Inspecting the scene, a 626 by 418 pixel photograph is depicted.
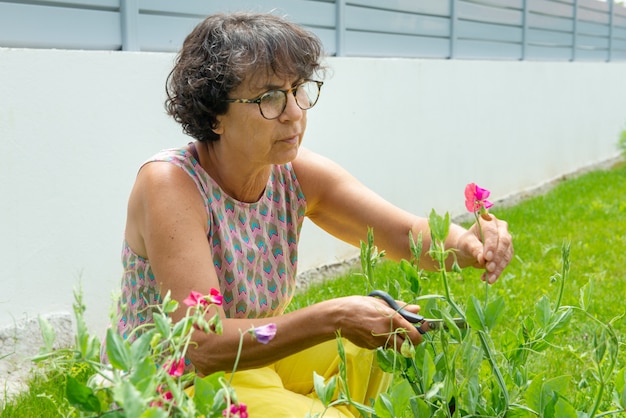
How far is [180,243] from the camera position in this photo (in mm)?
2137

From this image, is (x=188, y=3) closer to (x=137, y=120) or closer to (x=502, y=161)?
(x=137, y=120)

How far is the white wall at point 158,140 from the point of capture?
138 inches

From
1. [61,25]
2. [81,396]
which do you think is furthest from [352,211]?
[61,25]

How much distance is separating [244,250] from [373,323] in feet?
2.21

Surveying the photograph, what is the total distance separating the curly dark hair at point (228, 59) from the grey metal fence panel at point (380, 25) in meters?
0.21

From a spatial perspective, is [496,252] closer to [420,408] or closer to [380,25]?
[420,408]

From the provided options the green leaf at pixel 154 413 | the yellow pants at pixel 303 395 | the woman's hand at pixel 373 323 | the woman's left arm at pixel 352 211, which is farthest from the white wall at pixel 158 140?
the green leaf at pixel 154 413

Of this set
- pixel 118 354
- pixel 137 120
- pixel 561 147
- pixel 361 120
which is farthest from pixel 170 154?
pixel 561 147

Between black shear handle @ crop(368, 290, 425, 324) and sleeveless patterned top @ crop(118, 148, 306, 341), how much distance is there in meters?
0.59

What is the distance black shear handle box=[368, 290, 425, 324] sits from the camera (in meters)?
1.82

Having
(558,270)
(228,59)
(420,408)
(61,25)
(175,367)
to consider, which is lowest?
(558,270)

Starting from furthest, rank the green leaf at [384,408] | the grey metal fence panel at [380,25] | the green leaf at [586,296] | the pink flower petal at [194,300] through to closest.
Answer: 1. the grey metal fence panel at [380,25]
2. the green leaf at [586,296]
3. the green leaf at [384,408]
4. the pink flower petal at [194,300]

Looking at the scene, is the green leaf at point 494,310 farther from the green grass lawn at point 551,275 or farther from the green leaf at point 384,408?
the green grass lawn at point 551,275

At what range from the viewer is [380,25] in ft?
21.4
